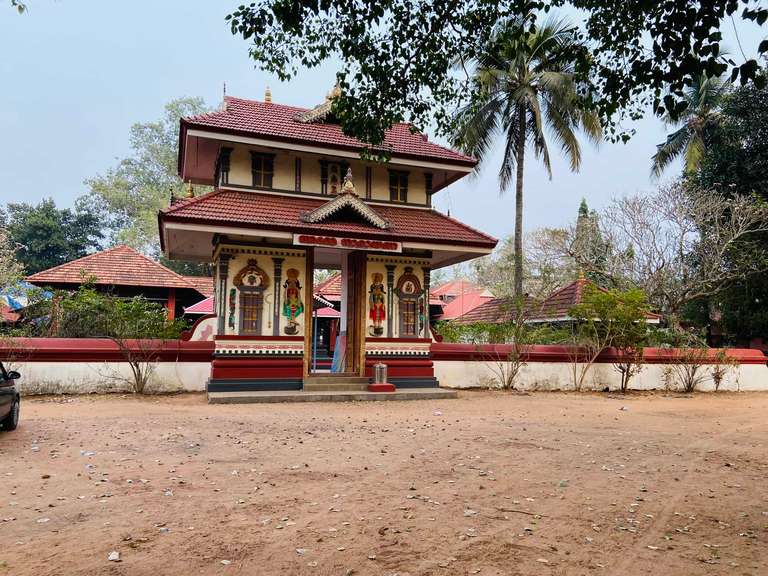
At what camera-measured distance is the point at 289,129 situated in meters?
13.8

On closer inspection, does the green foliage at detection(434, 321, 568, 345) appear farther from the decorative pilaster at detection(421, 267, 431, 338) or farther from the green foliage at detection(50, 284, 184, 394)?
the green foliage at detection(50, 284, 184, 394)

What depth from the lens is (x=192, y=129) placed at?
12719 mm

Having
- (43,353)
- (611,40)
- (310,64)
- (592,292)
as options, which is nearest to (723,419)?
(592,292)

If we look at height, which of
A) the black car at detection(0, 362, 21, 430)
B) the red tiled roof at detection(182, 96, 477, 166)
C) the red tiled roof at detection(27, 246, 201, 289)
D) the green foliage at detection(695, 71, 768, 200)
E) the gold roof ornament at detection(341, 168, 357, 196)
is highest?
the green foliage at detection(695, 71, 768, 200)

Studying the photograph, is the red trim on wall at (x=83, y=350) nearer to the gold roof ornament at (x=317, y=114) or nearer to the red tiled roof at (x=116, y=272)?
the gold roof ornament at (x=317, y=114)

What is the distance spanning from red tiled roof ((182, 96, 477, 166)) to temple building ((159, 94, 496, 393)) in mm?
50

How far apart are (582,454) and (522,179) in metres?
15.1

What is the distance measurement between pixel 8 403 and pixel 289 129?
8625mm

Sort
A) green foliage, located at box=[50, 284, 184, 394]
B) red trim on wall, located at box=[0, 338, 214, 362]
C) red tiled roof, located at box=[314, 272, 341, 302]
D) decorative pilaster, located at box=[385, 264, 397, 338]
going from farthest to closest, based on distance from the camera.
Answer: red tiled roof, located at box=[314, 272, 341, 302]
decorative pilaster, located at box=[385, 264, 397, 338]
green foliage, located at box=[50, 284, 184, 394]
red trim on wall, located at box=[0, 338, 214, 362]

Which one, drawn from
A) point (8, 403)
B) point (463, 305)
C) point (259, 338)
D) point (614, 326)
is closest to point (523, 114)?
point (614, 326)

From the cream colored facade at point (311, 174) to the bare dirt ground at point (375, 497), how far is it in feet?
20.6

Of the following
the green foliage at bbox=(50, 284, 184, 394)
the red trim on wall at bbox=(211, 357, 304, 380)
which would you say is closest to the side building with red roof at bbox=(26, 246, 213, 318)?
the green foliage at bbox=(50, 284, 184, 394)

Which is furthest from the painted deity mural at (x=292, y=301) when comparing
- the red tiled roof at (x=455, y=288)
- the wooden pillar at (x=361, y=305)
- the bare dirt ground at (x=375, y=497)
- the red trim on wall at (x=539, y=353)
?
the red tiled roof at (x=455, y=288)

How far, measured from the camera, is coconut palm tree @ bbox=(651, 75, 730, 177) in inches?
1006
